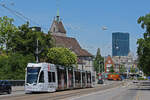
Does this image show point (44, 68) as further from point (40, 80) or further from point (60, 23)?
point (60, 23)

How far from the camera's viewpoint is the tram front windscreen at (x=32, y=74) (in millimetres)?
33938

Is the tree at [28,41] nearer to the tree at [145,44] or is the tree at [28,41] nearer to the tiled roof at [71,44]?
the tree at [145,44]

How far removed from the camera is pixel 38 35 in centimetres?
7844

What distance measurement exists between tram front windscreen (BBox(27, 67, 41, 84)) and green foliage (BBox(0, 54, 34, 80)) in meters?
22.9

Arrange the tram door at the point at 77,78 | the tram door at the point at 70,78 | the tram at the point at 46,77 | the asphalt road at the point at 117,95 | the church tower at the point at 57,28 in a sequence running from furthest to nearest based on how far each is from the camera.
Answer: the church tower at the point at 57,28 < the tram door at the point at 77,78 < the tram door at the point at 70,78 < the tram at the point at 46,77 < the asphalt road at the point at 117,95

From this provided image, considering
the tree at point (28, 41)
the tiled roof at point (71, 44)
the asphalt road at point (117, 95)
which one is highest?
the tiled roof at point (71, 44)

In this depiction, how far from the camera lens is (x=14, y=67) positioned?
198 feet

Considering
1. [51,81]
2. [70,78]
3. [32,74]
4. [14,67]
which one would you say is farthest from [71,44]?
[32,74]

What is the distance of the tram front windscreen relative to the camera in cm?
3394

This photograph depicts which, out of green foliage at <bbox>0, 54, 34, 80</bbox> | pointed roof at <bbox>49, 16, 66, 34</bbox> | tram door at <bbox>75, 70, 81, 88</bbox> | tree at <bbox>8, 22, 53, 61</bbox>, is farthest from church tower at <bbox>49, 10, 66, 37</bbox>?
tram door at <bbox>75, 70, 81, 88</bbox>

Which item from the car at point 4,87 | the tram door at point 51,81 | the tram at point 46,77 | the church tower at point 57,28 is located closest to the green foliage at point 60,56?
the tram at point 46,77

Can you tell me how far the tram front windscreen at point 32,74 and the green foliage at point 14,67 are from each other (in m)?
22.9

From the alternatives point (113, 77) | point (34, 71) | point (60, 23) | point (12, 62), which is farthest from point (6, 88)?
point (60, 23)

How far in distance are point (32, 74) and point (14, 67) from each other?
26805mm
